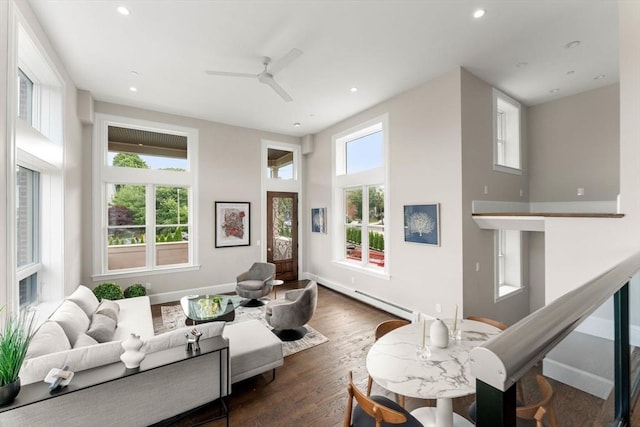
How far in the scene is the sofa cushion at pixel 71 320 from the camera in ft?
8.21

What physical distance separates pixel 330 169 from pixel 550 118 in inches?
163

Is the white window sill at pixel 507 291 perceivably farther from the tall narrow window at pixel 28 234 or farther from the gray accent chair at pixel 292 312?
the tall narrow window at pixel 28 234

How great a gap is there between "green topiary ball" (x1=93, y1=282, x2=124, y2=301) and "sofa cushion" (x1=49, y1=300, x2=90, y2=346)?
1.63 m

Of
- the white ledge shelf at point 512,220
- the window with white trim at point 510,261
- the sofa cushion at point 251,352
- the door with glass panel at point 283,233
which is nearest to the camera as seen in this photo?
the sofa cushion at point 251,352

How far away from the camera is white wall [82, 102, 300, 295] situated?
5.37 meters

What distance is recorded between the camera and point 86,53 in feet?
11.2

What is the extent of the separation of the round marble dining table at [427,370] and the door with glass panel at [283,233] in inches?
188

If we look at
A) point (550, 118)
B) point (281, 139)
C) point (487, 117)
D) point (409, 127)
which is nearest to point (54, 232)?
point (281, 139)

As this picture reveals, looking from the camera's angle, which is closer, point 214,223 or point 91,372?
point 91,372

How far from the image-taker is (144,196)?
5.30 meters

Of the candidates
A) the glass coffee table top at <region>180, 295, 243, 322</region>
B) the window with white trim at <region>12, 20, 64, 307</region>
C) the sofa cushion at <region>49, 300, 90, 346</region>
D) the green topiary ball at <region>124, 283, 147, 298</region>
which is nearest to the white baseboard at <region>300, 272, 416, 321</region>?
the glass coffee table top at <region>180, 295, 243, 322</region>

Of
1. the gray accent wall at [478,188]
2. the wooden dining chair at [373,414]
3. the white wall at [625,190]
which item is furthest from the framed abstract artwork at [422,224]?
the wooden dining chair at [373,414]

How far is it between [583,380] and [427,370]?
816 millimetres

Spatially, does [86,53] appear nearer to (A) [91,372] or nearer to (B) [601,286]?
(A) [91,372]
